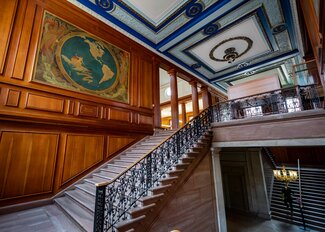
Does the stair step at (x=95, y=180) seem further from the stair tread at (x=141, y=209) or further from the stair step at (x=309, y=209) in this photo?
the stair step at (x=309, y=209)

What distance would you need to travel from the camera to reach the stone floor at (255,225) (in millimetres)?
6487

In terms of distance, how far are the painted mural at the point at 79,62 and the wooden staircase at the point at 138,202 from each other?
241cm

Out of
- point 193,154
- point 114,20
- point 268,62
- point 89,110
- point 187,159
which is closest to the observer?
point 187,159

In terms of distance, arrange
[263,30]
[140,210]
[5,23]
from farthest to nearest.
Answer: [263,30] → [5,23] → [140,210]

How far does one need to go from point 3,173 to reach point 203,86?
9682 millimetres

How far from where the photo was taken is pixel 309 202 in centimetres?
746

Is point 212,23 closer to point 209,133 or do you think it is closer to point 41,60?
point 209,133

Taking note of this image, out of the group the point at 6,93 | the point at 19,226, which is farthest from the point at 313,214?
the point at 6,93

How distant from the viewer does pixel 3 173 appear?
3164 millimetres

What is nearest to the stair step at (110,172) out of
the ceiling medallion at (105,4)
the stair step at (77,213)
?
the stair step at (77,213)

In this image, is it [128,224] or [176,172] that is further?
[176,172]

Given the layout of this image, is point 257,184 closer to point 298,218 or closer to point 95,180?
point 298,218

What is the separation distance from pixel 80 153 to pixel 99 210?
7.78ft

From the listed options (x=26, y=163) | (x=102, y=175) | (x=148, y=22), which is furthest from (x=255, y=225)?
(x=148, y=22)
